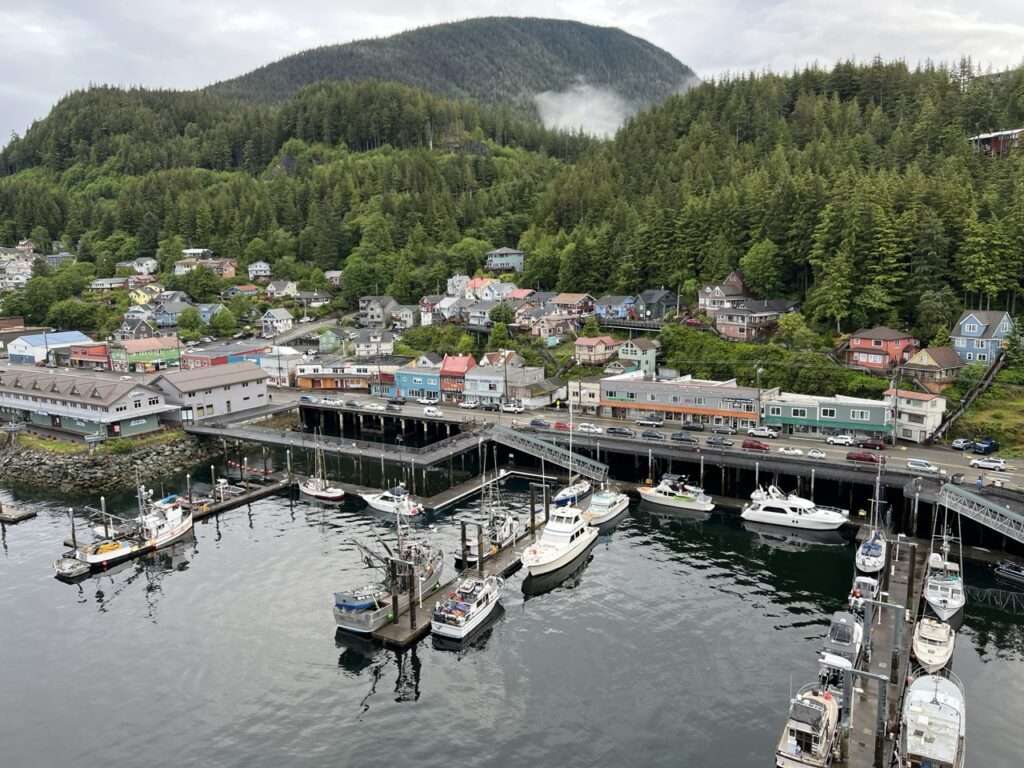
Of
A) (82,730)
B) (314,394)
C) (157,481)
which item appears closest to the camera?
(82,730)

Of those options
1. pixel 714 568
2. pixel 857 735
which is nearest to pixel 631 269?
pixel 714 568

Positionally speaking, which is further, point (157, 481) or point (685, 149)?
point (685, 149)

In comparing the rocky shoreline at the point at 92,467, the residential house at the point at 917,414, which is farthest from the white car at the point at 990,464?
the rocky shoreline at the point at 92,467

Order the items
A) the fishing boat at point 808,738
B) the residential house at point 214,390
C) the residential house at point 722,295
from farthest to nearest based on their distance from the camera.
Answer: the residential house at point 722,295 < the residential house at point 214,390 < the fishing boat at point 808,738

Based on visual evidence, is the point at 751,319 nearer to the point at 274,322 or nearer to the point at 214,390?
the point at 214,390

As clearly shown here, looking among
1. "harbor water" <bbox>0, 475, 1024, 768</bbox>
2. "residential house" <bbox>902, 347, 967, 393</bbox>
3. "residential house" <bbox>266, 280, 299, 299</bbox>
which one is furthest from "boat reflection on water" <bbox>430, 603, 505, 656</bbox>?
"residential house" <bbox>266, 280, 299, 299</bbox>

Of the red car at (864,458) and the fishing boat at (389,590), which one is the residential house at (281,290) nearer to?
the fishing boat at (389,590)

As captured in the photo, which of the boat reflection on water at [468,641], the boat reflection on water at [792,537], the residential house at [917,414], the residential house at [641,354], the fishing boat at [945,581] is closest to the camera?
the boat reflection on water at [468,641]

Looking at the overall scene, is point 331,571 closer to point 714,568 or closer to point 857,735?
point 714,568
